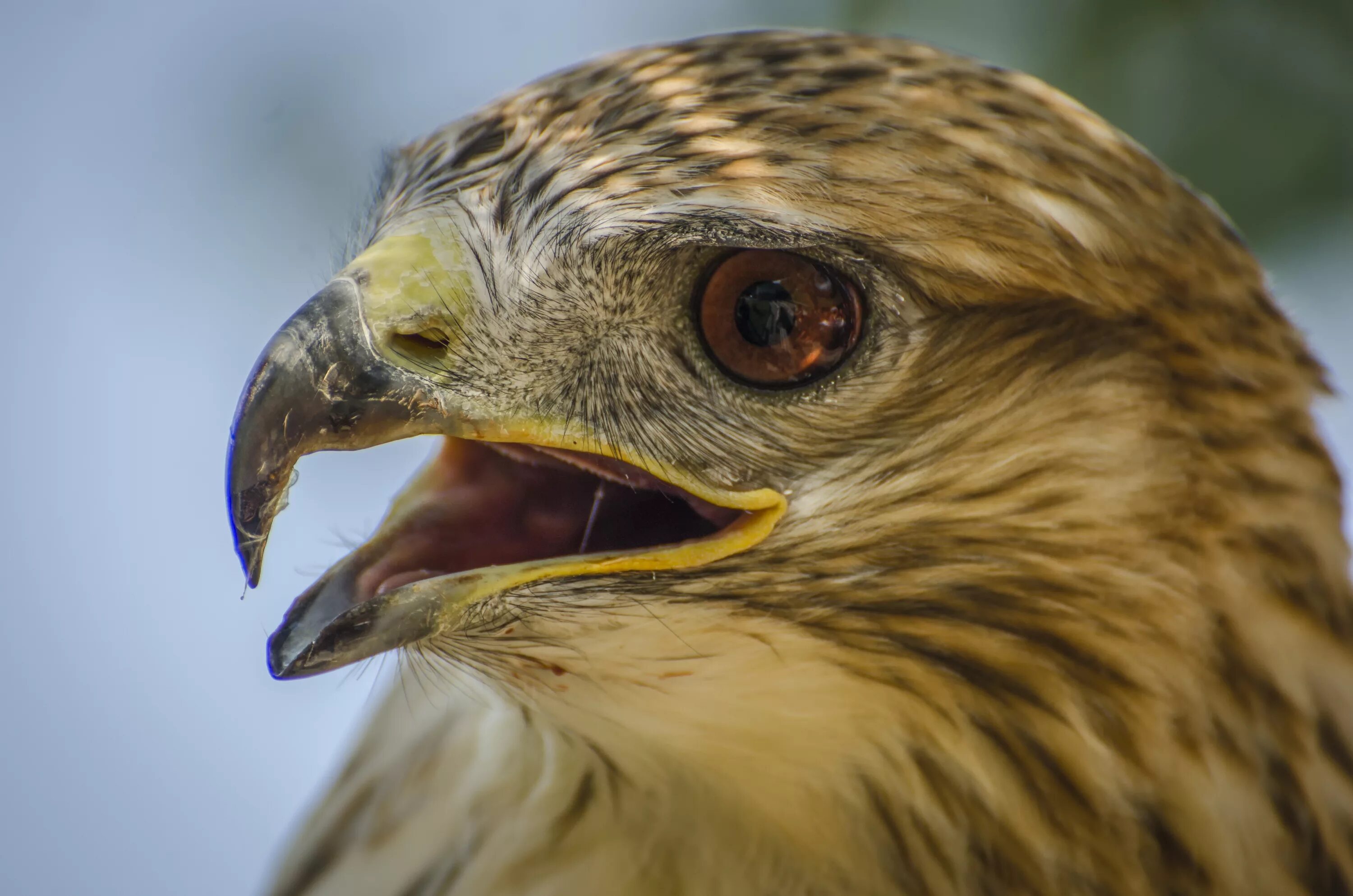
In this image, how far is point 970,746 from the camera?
1.58m

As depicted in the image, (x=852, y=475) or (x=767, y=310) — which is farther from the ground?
(x=767, y=310)

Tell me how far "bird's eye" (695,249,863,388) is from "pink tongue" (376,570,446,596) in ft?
1.35

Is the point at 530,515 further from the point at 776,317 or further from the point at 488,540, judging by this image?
the point at 776,317

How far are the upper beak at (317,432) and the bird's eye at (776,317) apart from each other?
0.32m

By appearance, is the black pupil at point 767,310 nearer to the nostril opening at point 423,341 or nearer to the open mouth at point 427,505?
the open mouth at point 427,505

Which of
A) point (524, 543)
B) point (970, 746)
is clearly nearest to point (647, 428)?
point (524, 543)

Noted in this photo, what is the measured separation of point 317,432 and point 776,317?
→ 50 centimetres

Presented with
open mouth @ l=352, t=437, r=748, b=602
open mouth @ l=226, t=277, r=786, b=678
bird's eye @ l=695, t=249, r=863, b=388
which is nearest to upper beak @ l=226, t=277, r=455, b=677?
open mouth @ l=226, t=277, r=786, b=678

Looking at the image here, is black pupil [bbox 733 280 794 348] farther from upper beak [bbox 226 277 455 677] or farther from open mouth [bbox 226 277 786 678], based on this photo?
upper beak [bbox 226 277 455 677]

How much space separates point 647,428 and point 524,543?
0.23 m

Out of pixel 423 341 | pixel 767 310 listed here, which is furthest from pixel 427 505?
pixel 767 310

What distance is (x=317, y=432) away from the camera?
Answer: 1.37 metres

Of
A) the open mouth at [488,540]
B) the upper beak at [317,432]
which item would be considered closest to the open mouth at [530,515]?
the open mouth at [488,540]

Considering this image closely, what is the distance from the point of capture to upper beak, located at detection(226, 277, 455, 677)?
137cm
